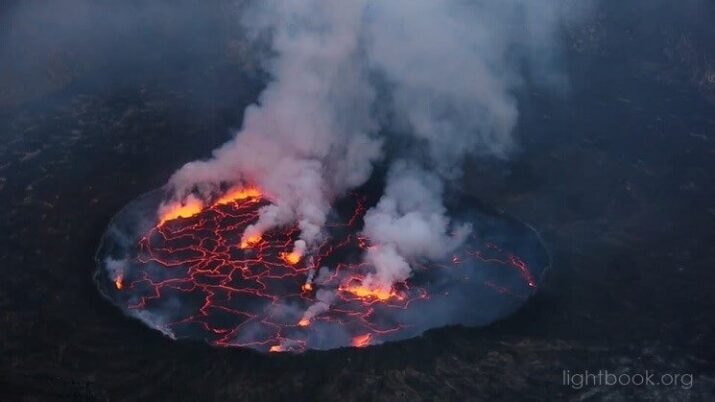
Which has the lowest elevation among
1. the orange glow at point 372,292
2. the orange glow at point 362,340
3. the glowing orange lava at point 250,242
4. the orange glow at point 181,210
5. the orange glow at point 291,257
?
the orange glow at point 362,340

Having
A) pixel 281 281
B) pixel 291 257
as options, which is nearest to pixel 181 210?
pixel 291 257

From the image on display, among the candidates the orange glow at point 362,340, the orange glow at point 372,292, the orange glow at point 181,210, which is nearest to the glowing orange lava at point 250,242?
the orange glow at point 181,210

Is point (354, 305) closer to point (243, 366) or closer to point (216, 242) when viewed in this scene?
point (243, 366)

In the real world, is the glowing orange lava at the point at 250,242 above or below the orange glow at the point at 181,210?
below

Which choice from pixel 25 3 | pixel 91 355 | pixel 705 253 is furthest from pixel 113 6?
pixel 705 253

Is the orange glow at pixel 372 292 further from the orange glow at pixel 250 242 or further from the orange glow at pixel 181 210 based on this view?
the orange glow at pixel 181 210

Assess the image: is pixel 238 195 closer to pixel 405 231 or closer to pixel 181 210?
pixel 181 210

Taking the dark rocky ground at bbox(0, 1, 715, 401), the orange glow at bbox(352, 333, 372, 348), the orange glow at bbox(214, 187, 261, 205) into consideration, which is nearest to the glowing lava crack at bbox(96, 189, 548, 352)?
the orange glow at bbox(352, 333, 372, 348)
